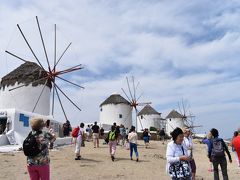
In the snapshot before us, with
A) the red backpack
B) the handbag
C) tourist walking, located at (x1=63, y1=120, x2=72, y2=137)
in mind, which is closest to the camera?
the handbag

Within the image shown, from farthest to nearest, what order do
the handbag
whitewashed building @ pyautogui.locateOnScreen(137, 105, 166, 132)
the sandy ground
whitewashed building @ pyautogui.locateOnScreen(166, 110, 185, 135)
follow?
whitewashed building @ pyautogui.locateOnScreen(166, 110, 185, 135) → whitewashed building @ pyautogui.locateOnScreen(137, 105, 166, 132) → the sandy ground → the handbag

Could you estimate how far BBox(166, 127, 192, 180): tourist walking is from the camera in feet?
18.4

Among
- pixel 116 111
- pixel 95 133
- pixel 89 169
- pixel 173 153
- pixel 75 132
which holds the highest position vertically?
pixel 116 111

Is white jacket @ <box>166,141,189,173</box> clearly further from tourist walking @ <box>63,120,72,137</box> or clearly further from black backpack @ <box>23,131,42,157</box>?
tourist walking @ <box>63,120,72,137</box>

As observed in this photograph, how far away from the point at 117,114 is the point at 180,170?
1578 inches

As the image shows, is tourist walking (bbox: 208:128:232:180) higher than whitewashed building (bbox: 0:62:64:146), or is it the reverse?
whitewashed building (bbox: 0:62:64:146)

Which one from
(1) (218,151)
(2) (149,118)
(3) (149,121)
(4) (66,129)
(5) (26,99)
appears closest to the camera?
(1) (218,151)

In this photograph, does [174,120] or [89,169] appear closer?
[89,169]

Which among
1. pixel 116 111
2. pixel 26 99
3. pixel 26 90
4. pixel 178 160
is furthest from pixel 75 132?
pixel 116 111

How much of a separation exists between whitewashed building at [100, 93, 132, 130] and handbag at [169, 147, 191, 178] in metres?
39.4

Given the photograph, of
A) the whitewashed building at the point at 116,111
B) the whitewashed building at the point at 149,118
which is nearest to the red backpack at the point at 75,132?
the whitewashed building at the point at 116,111

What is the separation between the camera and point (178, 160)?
18.4 ft

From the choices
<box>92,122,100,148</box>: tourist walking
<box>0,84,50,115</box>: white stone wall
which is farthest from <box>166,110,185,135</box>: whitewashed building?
<box>92,122,100,148</box>: tourist walking

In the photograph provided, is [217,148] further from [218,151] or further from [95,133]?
[95,133]
